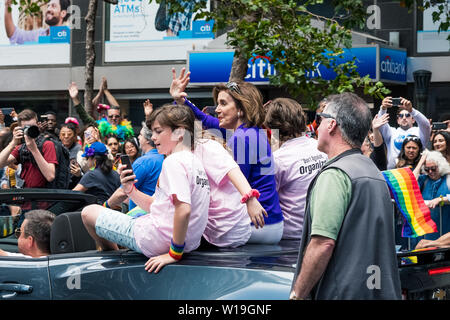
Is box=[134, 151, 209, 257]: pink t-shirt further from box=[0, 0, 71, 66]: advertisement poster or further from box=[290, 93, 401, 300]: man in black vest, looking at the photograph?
box=[0, 0, 71, 66]: advertisement poster

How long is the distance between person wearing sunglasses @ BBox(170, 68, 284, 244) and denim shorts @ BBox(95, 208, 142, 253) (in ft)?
2.81

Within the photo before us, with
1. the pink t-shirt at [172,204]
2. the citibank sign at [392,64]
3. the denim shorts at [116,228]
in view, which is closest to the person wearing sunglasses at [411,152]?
the pink t-shirt at [172,204]

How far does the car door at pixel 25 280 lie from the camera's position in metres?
4.19

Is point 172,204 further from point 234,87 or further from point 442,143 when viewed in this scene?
point 442,143

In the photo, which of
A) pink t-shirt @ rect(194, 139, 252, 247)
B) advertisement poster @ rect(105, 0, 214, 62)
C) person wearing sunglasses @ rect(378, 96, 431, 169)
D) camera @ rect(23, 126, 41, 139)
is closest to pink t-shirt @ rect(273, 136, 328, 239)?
pink t-shirt @ rect(194, 139, 252, 247)

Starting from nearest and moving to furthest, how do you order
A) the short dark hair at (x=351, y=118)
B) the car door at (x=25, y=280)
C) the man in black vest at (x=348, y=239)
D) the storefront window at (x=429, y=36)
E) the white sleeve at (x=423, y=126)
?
the man in black vest at (x=348, y=239) < the short dark hair at (x=351, y=118) < the car door at (x=25, y=280) < the white sleeve at (x=423, y=126) < the storefront window at (x=429, y=36)

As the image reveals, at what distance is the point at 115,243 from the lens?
4465mm

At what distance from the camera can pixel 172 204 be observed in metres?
4.20

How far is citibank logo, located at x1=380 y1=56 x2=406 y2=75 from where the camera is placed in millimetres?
15500

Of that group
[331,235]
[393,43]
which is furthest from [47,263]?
[393,43]

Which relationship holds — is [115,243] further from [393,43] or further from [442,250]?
[393,43]

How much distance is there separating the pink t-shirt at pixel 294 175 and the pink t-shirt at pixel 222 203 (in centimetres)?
65

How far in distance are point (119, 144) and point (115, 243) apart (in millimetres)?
6453

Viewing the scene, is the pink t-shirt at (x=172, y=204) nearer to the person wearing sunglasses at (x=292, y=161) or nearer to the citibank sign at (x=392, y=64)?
the person wearing sunglasses at (x=292, y=161)
